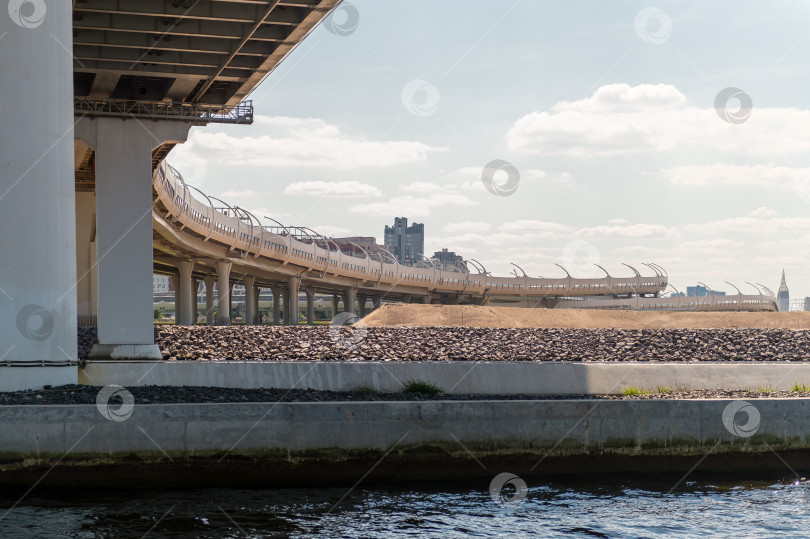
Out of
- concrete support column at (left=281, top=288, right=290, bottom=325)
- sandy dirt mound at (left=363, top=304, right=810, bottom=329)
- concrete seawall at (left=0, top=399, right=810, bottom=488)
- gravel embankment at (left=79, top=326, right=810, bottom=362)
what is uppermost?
concrete support column at (left=281, top=288, right=290, bottom=325)

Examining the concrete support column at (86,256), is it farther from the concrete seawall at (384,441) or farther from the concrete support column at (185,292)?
the concrete seawall at (384,441)

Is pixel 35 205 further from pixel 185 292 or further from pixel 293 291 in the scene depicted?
pixel 293 291

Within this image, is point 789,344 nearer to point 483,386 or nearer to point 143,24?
point 483,386

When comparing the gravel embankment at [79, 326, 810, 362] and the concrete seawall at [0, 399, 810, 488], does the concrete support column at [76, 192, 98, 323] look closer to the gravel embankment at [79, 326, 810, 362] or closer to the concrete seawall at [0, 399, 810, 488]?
the gravel embankment at [79, 326, 810, 362]

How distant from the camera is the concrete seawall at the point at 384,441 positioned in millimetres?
15719

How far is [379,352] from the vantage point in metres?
27.6

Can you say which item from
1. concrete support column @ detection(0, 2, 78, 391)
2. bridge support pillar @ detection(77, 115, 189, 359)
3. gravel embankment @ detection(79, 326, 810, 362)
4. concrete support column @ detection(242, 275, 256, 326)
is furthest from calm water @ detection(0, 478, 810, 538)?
concrete support column @ detection(242, 275, 256, 326)

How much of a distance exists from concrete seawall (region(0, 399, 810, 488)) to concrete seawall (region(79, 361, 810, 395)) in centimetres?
497

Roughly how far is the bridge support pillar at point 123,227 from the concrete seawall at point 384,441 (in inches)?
487

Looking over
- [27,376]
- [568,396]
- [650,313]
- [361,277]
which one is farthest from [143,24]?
[361,277]

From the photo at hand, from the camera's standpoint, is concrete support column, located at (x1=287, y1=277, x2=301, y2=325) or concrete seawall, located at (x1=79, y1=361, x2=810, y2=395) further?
concrete support column, located at (x1=287, y1=277, x2=301, y2=325)

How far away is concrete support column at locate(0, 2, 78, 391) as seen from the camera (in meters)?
18.6

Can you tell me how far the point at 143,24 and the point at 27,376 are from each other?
11.5 metres

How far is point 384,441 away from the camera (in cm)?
1700
